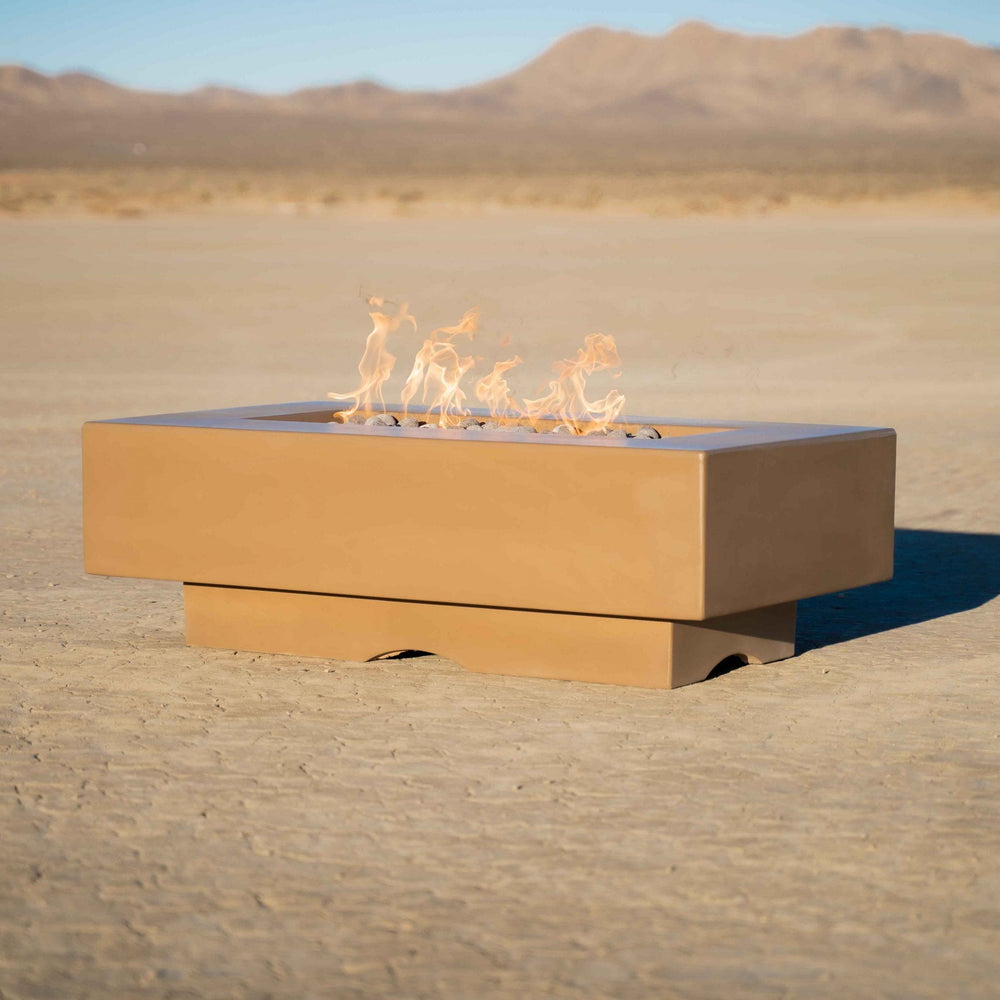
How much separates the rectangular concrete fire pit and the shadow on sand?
2.52ft

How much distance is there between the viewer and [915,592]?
8375 millimetres

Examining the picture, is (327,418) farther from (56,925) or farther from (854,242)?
(854,242)

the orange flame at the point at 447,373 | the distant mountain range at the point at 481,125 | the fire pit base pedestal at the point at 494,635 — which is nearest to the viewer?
the fire pit base pedestal at the point at 494,635

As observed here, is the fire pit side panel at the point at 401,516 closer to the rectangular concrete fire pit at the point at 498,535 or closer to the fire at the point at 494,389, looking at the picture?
the rectangular concrete fire pit at the point at 498,535

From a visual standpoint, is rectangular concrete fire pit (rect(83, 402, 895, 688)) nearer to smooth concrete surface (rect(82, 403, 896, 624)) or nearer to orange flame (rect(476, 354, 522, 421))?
smooth concrete surface (rect(82, 403, 896, 624))

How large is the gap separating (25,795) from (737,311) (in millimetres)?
18195

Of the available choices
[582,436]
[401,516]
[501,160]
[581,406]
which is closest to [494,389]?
[581,406]

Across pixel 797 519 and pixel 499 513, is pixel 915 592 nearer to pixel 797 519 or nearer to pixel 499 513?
pixel 797 519

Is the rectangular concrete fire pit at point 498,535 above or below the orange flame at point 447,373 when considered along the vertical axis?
below

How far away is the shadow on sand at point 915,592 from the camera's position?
25.0 feet

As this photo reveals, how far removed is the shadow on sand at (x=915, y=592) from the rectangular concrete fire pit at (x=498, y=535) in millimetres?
767

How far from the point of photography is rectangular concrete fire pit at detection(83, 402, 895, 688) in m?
6.04

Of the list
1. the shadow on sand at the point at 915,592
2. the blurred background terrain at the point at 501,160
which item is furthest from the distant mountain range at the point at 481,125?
the shadow on sand at the point at 915,592

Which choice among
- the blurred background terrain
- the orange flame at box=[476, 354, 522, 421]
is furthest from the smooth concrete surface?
the blurred background terrain
